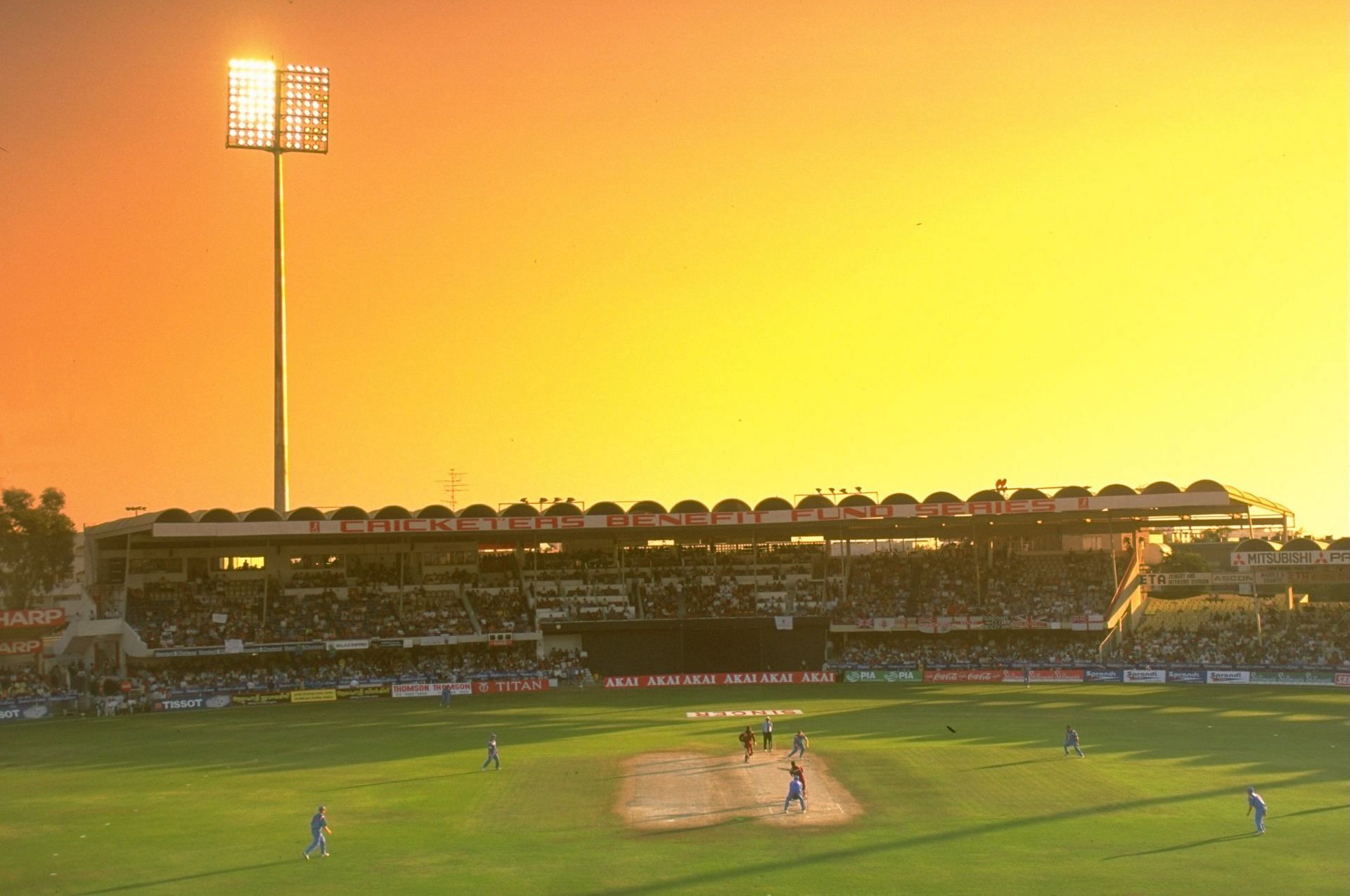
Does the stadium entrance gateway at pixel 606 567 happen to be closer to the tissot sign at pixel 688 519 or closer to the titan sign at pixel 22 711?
the tissot sign at pixel 688 519

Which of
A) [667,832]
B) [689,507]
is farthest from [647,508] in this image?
[667,832]

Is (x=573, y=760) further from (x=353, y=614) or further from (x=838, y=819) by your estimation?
(x=353, y=614)

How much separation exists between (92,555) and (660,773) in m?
50.0

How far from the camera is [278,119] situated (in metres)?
72.6

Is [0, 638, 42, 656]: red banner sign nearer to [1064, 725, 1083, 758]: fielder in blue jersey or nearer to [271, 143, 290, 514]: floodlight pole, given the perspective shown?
[271, 143, 290, 514]: floodlight pole

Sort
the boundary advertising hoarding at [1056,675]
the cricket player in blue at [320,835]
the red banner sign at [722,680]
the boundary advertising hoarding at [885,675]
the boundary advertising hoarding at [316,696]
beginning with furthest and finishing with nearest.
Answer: the boundary advertising hoarding at [885,675]
the red banner sign at [722,680]
the boundary advertising hoarding at [1056,675]
the boundary advertising hoarding at [316,696]
the cricket player in blue at [320,835]

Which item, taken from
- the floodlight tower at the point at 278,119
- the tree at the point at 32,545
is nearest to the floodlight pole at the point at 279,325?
the floodlight tower at the point at 278,119

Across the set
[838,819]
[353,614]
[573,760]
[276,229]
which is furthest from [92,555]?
[838,819]

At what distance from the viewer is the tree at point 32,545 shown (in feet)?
319

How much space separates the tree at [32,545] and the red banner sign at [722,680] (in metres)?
53.4

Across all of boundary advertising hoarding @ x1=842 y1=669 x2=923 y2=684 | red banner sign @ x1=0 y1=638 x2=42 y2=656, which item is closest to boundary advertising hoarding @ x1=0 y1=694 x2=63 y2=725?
red banner sign @ x1=0 y1=638 x2=42 y2=656

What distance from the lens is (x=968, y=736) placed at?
4934 cm

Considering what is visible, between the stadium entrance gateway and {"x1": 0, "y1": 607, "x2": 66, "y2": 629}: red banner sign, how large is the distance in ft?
3.54

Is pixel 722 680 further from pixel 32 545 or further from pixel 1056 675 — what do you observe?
pixel 32 545
